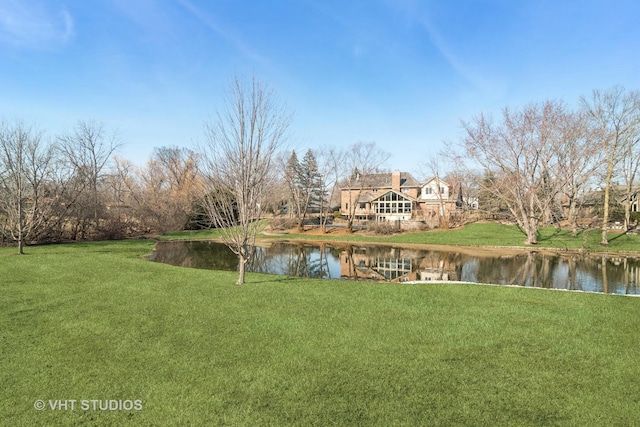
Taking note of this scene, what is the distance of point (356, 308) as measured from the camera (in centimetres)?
732

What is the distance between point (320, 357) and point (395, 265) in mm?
13265

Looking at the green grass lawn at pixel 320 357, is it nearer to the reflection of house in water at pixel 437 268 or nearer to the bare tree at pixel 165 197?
the reflection of house in water at pixel 437 268

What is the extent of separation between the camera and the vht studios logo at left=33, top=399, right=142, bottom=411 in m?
3.62

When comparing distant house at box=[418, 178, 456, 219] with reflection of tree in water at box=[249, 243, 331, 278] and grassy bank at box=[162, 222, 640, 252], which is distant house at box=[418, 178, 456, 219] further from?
reflection of tree in water at box=[249, 243, 331, 278]

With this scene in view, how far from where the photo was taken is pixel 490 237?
2714cm

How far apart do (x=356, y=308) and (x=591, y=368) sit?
12.7ft

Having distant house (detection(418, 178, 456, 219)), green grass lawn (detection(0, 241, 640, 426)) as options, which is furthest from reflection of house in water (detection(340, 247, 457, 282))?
distant house (detection(418, 178, 456, 219))

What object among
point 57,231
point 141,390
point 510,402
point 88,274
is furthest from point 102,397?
point 57,231

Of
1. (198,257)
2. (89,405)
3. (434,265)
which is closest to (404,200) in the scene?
(434,265)

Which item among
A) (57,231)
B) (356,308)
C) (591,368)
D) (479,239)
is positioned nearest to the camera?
(591,368)

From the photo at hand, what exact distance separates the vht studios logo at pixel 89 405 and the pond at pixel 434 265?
10.6 meters

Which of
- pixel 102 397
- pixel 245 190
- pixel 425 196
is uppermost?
pixel 425 196

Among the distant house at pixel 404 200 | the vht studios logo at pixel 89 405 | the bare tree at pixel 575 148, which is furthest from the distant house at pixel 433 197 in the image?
the vht studios logo at pixel 89 405

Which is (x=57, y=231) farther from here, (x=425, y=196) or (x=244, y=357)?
(x=425, y=196)
